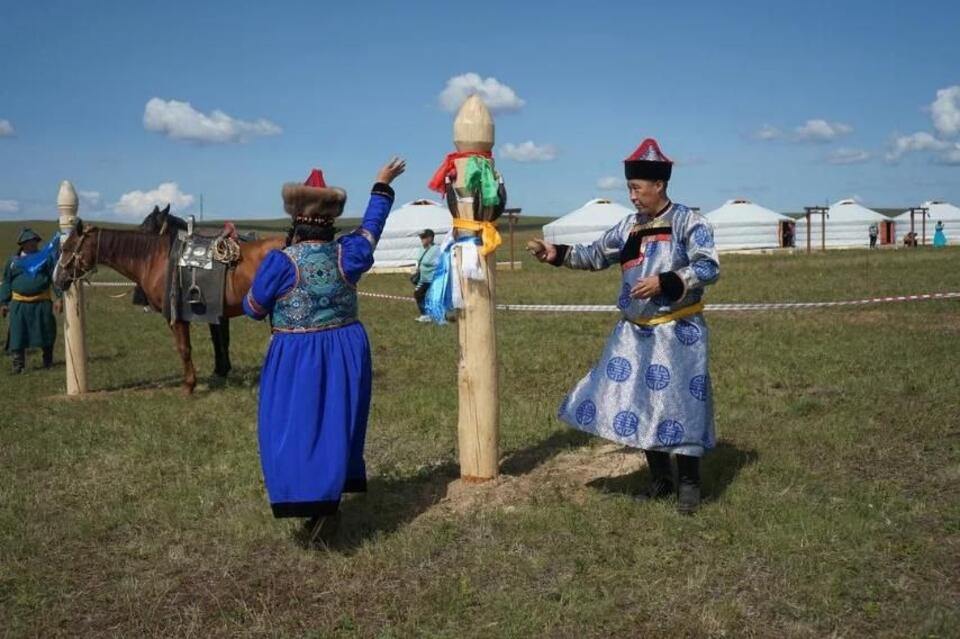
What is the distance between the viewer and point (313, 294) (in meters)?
4.01

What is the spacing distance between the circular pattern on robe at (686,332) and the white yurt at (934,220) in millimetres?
41527

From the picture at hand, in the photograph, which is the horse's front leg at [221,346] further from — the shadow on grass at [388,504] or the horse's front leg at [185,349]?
the shadow on grass at [388,504]

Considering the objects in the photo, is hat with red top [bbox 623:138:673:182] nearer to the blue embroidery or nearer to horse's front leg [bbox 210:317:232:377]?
the blue embroidery

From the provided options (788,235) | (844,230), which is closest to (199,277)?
(788,235)

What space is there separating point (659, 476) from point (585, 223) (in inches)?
1193

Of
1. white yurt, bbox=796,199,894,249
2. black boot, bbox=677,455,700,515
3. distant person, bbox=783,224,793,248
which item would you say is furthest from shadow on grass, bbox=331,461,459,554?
white yurt, bbox=796,199,894,249

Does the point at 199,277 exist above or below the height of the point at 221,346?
above

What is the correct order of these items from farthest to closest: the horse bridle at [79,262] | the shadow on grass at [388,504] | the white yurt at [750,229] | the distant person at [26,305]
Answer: the white yurt at [750,229], the distant person at [26,305], the horse bridle at [79,262], the shadow on grass at [388,504]

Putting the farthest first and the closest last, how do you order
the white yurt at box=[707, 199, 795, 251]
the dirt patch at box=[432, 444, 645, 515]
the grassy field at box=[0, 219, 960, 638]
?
the white yurt at box=[707, 199, 795, 251] < the dirt patch at box=[432, 444, 645, 515] < the grassy field at box=[0, 219, 960, 638]

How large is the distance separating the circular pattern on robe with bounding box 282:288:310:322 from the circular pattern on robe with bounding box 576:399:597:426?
140cm

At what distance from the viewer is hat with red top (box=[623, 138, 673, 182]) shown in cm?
421

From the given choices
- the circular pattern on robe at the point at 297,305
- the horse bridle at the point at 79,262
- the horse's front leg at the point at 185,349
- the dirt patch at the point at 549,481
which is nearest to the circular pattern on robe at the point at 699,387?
the dirt patch at the point at 549,481

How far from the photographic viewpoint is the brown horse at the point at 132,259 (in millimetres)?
8078

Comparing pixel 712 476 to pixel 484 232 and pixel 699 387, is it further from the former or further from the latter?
pixel 484 232
